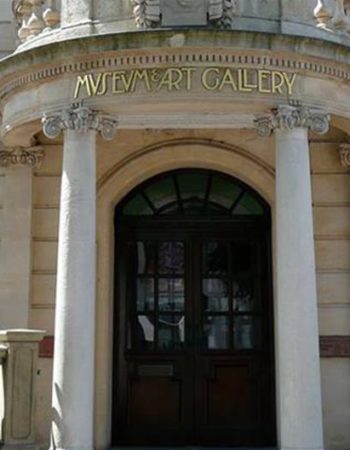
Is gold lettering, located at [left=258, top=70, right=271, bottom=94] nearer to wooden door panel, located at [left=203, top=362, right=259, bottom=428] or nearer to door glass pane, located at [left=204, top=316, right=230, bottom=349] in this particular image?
door glass pane, located at [left=204, top=316, right=230, bottom=349]

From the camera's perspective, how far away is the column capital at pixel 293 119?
11188mm

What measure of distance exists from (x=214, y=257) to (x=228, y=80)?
3816 mm

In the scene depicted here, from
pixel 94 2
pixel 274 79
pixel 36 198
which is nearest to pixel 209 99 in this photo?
pixel 274 79

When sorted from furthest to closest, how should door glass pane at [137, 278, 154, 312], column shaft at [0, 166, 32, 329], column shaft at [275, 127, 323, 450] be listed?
1. door glass pane at [137, 278, 154, 312]
2. column shaft at [0, 166, 32, 329]
3. column shaft at [275, 127, 323, 450]

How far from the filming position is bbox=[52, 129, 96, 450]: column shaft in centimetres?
1084

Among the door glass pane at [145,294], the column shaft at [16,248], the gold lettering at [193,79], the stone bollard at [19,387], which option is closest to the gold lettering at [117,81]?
the gold lettering at [193,79]

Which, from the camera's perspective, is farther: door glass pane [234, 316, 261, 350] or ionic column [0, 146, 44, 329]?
door glass pane [234, 316, 261, 350]

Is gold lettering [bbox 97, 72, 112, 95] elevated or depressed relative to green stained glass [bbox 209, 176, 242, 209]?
elevated

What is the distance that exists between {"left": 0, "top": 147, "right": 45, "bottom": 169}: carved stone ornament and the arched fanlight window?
1617 millimetres

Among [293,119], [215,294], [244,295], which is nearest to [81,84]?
[293,119]

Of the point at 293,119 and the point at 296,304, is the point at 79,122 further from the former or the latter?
the point at 296,304

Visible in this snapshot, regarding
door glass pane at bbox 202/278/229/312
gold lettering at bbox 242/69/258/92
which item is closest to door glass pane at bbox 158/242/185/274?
door glass pane at bbox 202/278/229/312

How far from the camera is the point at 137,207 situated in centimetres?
1429

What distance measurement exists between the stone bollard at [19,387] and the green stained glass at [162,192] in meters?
4.09
